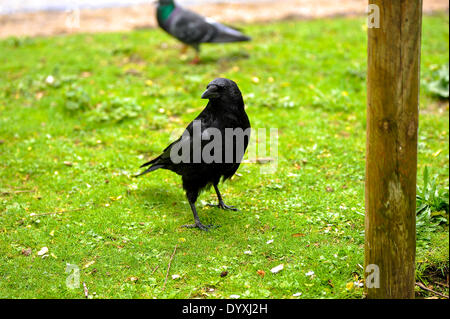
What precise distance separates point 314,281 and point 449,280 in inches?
47.1

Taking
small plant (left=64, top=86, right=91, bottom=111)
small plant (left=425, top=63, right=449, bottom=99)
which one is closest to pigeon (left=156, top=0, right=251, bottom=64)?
small plant (left=64, top=86, right=91, bottom=111)

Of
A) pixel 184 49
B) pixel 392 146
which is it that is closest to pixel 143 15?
pixel 184 49

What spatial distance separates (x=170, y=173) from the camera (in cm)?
615

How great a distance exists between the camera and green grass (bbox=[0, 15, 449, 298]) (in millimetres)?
4261

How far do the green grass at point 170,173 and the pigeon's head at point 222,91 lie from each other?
1.30 m

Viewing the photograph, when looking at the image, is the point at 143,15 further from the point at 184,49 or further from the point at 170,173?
the point at 170,173

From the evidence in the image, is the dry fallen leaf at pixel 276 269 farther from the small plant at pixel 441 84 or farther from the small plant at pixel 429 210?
the small plant at pixel 441 84

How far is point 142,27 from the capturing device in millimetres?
11688

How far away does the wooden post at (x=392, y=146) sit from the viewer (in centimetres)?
314

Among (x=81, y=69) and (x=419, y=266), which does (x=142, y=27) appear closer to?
(x=81, y=69)

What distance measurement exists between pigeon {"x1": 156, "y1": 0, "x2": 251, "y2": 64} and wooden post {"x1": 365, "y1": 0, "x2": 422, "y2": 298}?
600 centimetres

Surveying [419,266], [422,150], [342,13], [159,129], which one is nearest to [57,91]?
[159,129]
